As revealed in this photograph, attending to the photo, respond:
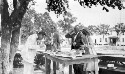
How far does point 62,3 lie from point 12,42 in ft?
14.0

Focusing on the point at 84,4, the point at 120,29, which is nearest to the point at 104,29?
the point at 120,29

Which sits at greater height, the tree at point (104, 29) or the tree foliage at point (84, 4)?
the tree at point (104, 29)

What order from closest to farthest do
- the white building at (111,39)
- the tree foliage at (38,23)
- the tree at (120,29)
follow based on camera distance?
the tree foliage at (38,23) < the white building at (111,39) < the tree at (120,29)

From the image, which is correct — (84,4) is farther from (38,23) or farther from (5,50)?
(38,23)

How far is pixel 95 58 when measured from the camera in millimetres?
6109

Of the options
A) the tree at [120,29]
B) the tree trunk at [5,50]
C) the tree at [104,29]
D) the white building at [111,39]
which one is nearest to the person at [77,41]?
the tree trunk at [5,50]

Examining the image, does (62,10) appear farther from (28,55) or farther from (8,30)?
(28,55)

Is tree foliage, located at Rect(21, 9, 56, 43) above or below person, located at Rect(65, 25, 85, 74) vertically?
above

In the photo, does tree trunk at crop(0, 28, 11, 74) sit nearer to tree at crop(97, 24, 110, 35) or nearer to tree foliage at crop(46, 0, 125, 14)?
tree foliage at crop(46, 0, 125, 14)

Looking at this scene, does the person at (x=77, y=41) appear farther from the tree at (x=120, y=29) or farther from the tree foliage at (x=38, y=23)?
the tree at (x=120, y=29)

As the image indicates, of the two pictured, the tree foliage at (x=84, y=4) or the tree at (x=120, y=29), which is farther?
the tree at (x=120, y=29)

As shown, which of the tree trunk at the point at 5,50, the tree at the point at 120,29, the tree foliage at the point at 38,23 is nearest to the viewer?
the tree trunk at the point at 5,50

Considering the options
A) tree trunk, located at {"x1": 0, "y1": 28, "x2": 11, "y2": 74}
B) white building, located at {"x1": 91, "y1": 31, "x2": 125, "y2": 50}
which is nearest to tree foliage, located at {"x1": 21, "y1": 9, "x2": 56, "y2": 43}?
white building, located at {"x1": 91, "y1": 31, "x2": 125, "y2": 50}

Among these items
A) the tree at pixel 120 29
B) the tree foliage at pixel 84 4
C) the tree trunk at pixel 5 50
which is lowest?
the tree trunk at pixel 5 50
